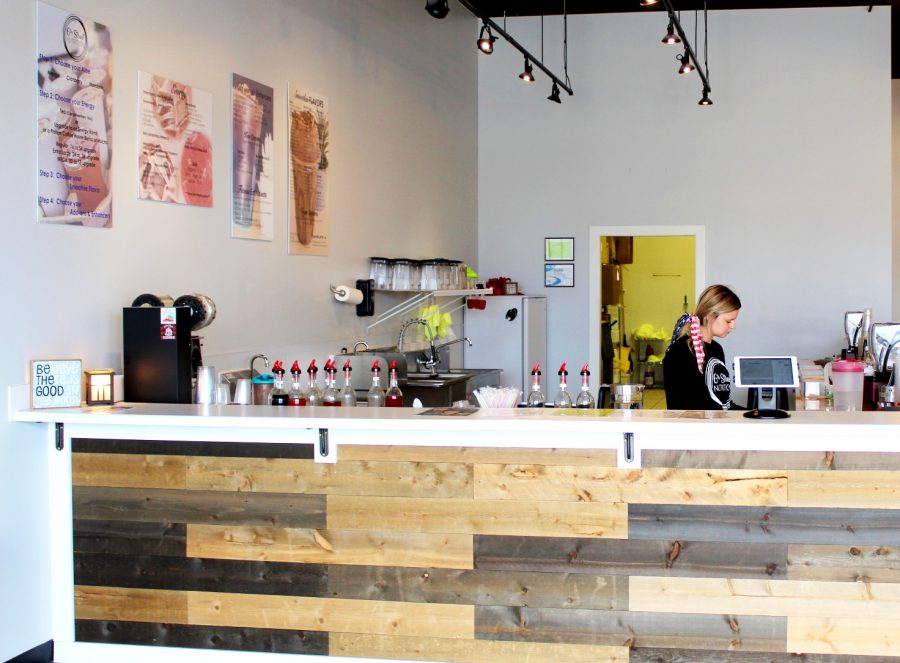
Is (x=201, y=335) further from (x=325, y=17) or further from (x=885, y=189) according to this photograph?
(x=885, y=189)

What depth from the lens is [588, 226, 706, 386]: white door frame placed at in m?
8.92

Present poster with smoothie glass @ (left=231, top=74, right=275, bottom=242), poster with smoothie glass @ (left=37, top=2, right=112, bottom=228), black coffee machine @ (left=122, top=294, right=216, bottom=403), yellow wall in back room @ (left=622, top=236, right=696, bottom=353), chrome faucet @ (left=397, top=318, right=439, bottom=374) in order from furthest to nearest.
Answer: yellow wall in back room @ (left=622, top=236, right=696, bottom=353), chrome faucet @ (left=397, top=318, right=439, bottom=374), poster with smoothie glass @ (left=231, top=74, right=275, bottom=242), black coffee machine @ (left=122, top=294, right=216, bottom=403), poster with smoothie glass @ (left=37, top=2, right=112, bottom=228)

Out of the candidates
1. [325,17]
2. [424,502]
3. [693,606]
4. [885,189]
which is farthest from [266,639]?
[885,189]

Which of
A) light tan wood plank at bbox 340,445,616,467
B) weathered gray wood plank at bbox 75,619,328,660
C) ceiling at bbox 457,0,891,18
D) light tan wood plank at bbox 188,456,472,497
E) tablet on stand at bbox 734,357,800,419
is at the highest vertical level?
ceiling at bbox 457,0,891,18

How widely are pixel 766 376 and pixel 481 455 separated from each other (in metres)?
0.96

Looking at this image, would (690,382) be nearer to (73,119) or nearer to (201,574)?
(201,574)

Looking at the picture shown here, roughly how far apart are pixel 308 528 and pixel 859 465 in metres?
1.77

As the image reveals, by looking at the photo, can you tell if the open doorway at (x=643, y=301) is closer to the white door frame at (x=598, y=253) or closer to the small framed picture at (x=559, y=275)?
the white door frame at (x=598, y=253)

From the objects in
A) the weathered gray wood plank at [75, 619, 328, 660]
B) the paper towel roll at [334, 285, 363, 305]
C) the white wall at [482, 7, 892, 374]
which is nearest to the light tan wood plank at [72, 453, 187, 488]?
the weathered gray wood plank at [75, 619, 328, 660]

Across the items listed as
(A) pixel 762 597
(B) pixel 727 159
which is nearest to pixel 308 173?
(A) pixel 762 597

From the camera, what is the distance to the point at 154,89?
4242 mm

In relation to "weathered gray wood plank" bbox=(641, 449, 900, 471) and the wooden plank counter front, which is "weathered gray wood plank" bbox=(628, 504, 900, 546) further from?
"weathered gray wood plank" bbox=(641, 449, 900, 471)

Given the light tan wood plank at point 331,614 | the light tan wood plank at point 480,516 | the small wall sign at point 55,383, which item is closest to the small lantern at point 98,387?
the small wall sign at point 55,383

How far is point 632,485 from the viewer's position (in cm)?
321
